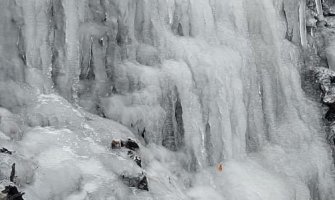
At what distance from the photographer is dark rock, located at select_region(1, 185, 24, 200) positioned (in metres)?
6.99

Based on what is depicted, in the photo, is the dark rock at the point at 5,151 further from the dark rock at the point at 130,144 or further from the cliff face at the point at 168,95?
the dark rock at the point at 130,144

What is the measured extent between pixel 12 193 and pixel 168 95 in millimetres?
4820

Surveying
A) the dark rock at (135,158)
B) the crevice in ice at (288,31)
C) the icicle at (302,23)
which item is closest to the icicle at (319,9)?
the icicle at (302,23)

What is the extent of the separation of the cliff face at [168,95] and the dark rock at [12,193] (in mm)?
463

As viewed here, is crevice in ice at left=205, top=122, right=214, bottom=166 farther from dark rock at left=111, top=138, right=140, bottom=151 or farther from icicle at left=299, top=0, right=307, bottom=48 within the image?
icicle at left=299, top=0, right=307, bottom=48

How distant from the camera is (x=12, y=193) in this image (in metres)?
7.13

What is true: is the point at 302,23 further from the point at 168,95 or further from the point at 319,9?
the point at 168,95

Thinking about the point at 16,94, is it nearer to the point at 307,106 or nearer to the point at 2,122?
the point at 2,122

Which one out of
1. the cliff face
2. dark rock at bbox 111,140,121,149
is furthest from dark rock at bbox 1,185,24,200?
dark rock at bbox 111,140,121,149

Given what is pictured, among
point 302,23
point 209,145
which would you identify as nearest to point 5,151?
point 209,145

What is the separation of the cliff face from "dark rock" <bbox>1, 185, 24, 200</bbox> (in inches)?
18.2

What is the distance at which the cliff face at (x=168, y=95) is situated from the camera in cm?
924

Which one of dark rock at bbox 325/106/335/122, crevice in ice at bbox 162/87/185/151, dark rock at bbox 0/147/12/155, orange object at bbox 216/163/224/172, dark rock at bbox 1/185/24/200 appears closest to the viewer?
dark rock at bbox 1/185/24/200

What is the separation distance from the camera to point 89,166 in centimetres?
855
